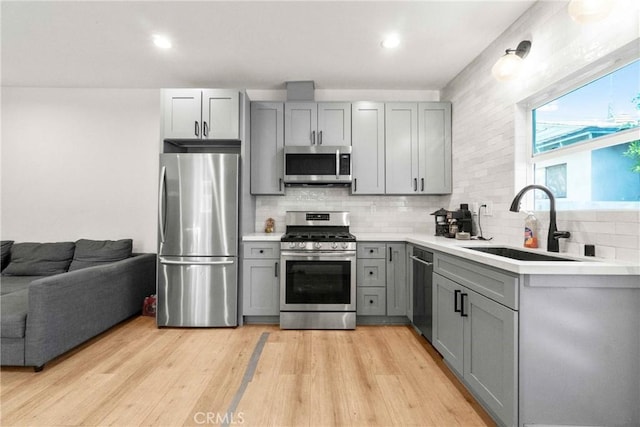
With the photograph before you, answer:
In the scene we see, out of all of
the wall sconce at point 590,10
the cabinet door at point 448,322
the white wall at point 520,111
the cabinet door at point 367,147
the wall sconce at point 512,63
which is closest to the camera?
the wall sconce at point 590,10

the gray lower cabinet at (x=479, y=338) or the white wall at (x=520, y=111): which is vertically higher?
the white wall at (x=520, y=111)

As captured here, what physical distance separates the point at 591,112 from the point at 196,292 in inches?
138

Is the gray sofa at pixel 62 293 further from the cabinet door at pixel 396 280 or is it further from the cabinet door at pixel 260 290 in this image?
the cabinet door at pixel 396 280

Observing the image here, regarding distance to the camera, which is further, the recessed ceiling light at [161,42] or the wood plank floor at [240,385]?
the recessed ceiling light at [161,42]

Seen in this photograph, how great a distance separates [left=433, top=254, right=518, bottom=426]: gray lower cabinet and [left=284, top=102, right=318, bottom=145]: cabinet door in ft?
6.69

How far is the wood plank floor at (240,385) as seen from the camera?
1783 millimetres

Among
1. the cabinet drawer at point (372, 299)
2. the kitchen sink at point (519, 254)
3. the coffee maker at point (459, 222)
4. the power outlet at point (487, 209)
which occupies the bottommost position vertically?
the cabinet drawer at point (372, 299)

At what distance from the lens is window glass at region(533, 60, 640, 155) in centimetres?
167

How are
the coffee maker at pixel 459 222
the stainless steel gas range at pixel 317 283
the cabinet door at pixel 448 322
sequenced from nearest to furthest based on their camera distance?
1. the cabinet door at pixel 448 322
2. the coffee maker at pixel 459 222
3. the stainless steel gas range at pixel 317 283

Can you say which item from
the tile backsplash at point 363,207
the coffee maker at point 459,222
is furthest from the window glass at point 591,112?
the tile backsplash at point 363,207

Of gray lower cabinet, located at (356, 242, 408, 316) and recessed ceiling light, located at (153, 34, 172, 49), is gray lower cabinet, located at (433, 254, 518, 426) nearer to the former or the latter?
gray lower cabinet, located at (356, 242, 408, 316)

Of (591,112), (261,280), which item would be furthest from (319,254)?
(591,112)

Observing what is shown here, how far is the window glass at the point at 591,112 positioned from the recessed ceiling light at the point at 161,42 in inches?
126

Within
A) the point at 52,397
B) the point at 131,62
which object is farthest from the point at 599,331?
the point at 131,62
